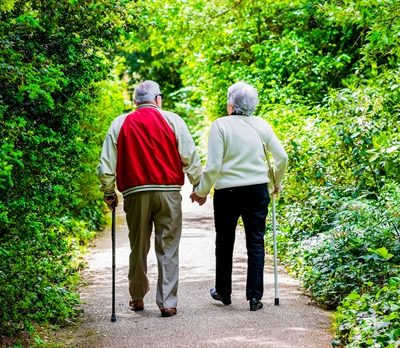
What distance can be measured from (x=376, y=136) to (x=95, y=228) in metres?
5.89

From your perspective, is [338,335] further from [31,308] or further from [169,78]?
[169,78]

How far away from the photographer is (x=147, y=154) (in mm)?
6152

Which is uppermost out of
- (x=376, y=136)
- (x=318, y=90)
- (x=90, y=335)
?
(x=318, y=90)

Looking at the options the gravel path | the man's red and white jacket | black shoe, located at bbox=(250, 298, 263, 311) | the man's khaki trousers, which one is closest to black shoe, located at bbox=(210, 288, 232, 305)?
the gravel path

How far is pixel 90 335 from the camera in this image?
5.69m

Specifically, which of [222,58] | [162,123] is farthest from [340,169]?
[222,58]

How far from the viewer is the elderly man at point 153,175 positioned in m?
6.17

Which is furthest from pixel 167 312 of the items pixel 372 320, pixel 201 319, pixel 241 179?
pixel 372 320

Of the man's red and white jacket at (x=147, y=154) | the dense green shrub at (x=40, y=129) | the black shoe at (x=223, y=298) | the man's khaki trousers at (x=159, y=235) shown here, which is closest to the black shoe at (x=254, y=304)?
the black shoe at (x=223, y=298)

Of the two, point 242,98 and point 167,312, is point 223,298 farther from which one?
point 242,98

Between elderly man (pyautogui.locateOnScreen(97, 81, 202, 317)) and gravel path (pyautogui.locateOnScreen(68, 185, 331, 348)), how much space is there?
1.22 ft

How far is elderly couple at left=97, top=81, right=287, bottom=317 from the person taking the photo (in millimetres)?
6191

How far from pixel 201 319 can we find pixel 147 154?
146 centimetres

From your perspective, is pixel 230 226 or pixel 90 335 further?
pixel 230 226
